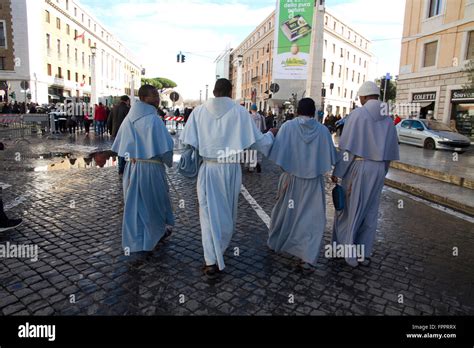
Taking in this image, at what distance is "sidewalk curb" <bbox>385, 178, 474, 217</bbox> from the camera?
6969 millimetres

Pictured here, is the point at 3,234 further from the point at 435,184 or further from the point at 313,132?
the point at 435,184

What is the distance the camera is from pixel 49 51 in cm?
4238

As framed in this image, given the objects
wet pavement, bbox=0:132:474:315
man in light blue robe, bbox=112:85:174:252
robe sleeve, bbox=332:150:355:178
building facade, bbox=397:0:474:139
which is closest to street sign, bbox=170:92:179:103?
building facade, bbox=397:0:474:139

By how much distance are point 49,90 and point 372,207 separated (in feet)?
153

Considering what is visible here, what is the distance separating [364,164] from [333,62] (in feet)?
182

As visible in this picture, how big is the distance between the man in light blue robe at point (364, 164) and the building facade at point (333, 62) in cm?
4610

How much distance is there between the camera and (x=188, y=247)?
4.44 m

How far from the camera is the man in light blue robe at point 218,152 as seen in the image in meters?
3.62

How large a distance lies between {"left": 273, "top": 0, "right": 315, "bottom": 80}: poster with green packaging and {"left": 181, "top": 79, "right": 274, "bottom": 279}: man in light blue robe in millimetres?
36812

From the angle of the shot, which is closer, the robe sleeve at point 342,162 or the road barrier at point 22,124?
the robe sleeve at point 342,162

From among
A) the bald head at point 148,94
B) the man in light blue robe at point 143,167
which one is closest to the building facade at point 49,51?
the bald head at point 148,94

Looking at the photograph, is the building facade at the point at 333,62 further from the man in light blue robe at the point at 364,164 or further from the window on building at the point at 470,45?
the man in light blue robe at the point at 364,164

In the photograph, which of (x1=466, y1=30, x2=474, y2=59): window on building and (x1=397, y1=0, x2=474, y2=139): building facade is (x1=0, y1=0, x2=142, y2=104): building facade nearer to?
(x1=397, y1=0, x2=474, y2=139): building facade
